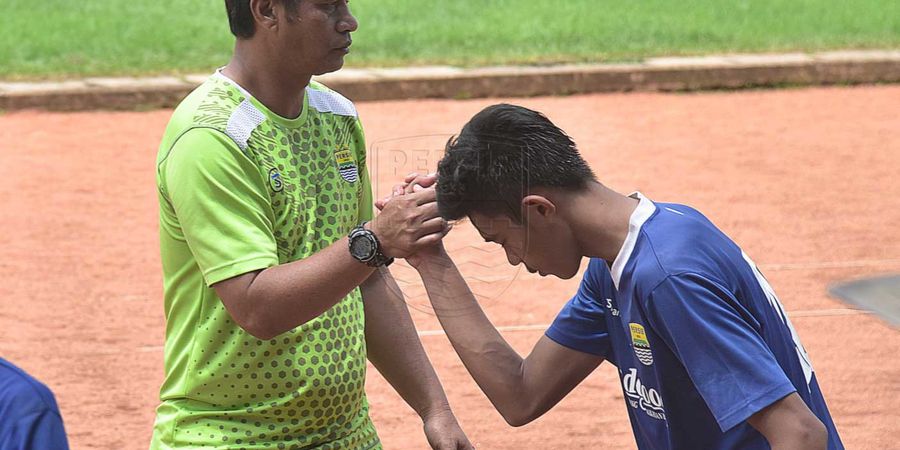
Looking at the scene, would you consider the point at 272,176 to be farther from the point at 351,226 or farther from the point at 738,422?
the point at 738,422

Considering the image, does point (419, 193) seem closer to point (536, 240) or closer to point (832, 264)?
point (536, 240)

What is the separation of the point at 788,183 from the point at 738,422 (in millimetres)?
8997

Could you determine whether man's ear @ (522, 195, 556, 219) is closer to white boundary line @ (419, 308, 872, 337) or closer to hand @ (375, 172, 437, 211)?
hand @ (375, 172, 437, 211)

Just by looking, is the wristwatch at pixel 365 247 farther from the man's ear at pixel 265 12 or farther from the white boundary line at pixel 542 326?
the white boundary line at pixel 542 326

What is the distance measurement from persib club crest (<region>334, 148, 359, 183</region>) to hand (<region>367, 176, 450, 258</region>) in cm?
39

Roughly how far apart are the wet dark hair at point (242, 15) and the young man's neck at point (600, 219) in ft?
2.63

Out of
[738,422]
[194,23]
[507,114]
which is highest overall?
[507,114]

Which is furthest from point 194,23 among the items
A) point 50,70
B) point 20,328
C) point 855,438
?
point 855,438

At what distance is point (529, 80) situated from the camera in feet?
47.9

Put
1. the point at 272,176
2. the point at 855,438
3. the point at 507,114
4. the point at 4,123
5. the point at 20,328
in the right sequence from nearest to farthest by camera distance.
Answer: the point at 507,114
the point at 272,176
the point at 855,438
the point at 20,328
the point at 4,123

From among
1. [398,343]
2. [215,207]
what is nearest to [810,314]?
[398,343]

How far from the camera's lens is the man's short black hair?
2.87m

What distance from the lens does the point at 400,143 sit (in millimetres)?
3195

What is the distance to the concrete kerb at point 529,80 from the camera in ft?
46.2
